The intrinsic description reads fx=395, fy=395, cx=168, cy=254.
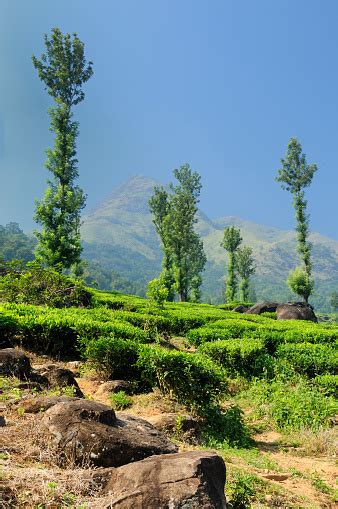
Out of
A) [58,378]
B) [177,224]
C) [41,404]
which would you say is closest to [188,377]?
[58,378]

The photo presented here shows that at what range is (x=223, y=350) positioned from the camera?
1145 centimetres

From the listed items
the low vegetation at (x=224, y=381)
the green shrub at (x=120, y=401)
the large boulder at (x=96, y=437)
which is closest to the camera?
the large boulder at (x=96, y=437)

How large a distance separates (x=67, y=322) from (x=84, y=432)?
574 centimetres

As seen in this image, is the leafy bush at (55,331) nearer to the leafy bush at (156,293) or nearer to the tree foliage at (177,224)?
the leafy bush at (156,293)

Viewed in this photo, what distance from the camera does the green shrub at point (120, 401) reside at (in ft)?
24.0

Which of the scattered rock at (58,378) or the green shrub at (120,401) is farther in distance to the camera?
the green shrub at (120,401)

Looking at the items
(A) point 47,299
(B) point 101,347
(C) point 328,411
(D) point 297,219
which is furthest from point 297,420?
(D) point 297,219

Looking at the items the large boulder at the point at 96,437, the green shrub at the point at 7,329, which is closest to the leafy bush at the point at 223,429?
the large boulder at the point at 96,437

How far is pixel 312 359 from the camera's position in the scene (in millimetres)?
11602

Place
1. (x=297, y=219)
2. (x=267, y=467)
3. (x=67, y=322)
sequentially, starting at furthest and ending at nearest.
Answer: (x=297, y=219), (x=67, y=322), (x=267, y=467)

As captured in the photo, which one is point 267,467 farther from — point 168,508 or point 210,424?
point 168,508

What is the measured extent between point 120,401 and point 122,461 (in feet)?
10.6

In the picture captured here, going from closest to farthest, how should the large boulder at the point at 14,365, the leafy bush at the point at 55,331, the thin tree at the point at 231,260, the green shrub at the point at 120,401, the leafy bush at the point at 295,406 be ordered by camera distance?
the large boulder at the point at 14,365
the green shrub at the point at 120,401
the leafy bush at the point at 295,406
the leafy bush at the point at 55,331
the thin tree at the point at 231,260

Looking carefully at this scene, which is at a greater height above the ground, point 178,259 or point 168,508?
point 178,259
